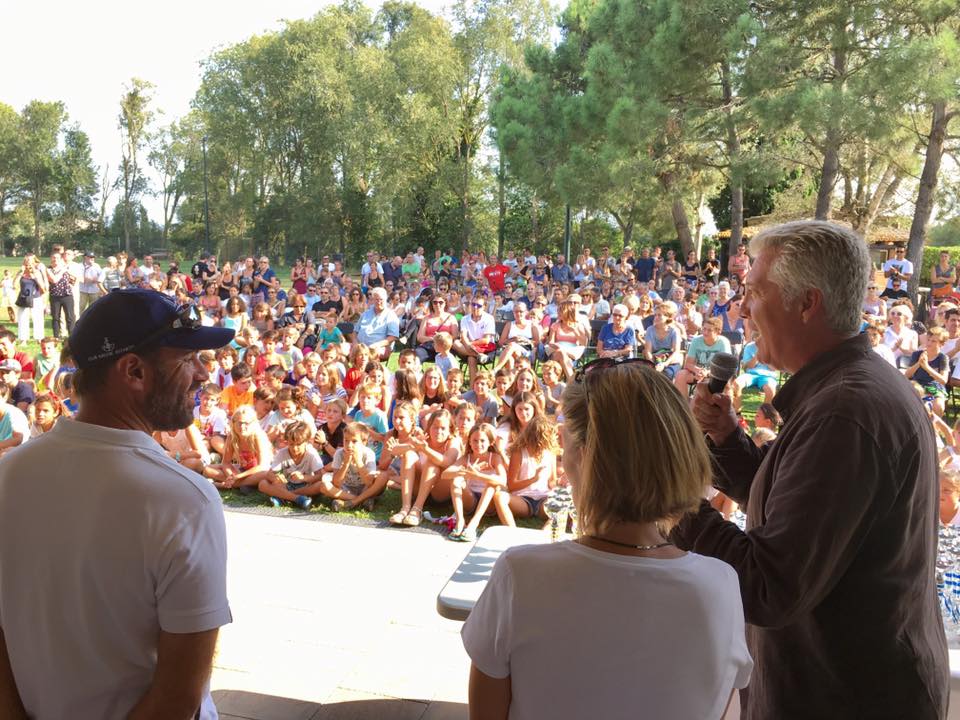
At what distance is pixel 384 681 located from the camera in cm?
307

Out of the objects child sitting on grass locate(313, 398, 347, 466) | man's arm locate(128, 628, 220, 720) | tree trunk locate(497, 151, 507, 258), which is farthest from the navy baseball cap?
tree trunk locate(497, 151, 507, 258)

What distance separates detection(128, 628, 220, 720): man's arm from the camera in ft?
4.20

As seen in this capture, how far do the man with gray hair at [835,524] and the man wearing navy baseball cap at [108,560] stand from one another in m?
0.81

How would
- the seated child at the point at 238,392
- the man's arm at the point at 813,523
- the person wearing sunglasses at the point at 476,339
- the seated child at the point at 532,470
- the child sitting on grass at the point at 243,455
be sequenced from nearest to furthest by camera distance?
the man's arm at the point at 813,523, the seated child at the point at 532,470, the child sitting on grass at the point at 243,455, the seated child at the point at 238,392, the person wearing sunglasses at the point at 476,339

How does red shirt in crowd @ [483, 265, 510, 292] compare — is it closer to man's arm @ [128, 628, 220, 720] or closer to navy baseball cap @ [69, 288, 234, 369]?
navy baseball cap @ [69, 288, 234, 369]

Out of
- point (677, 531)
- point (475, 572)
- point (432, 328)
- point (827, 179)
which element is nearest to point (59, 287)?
point (432, 328)

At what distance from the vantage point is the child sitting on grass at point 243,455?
6.07m

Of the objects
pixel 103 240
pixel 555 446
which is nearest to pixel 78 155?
pixel 103 240

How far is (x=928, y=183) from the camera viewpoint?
13758 mm

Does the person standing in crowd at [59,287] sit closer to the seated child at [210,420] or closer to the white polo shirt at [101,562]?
the seated child at [210,420]

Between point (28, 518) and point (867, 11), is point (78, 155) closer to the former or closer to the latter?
point (867, 11)

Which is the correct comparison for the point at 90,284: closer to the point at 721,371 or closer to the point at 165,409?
the point at 165,409

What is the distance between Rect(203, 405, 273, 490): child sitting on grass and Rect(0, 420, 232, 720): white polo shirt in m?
4.80

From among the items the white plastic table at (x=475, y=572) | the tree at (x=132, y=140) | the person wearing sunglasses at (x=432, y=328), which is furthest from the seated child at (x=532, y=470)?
the tree at (x=132, y=140)
